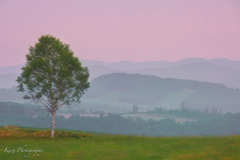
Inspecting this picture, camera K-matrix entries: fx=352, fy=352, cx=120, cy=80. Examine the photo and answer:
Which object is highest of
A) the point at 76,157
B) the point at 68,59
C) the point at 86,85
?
the point at 68,59

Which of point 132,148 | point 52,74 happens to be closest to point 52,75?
point 52,74

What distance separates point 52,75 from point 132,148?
16899 millimetres

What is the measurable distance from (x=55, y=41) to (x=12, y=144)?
1590 centimetres

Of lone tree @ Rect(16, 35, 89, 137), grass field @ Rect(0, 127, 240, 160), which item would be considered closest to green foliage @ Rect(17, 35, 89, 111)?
lone tree @ Rect(16, 35, 89, 137)

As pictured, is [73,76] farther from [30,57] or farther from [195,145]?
[195,145]

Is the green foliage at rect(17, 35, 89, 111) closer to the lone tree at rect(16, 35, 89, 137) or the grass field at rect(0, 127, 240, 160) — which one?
the lone tree at rect(16, 35, 89, 137)

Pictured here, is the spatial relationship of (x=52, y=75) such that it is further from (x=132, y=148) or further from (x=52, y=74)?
(x=132, y=148)

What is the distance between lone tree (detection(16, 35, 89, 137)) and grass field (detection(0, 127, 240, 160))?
20.2 ft

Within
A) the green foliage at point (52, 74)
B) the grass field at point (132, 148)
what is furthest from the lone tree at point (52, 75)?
the grass field at point (132, 148)

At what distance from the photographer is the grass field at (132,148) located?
30969 mm

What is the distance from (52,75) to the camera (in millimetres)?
46688

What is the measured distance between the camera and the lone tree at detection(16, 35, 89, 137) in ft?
150

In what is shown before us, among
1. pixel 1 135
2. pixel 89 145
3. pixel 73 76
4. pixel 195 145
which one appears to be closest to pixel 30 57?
pixel 73 76

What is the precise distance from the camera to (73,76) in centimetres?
4725
